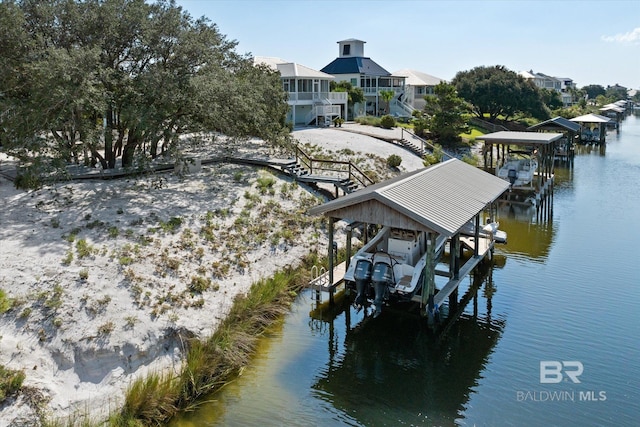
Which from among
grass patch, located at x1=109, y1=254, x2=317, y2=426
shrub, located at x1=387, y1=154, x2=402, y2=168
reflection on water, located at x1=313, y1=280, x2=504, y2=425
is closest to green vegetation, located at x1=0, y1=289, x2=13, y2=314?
grass patch, located at x1=109, y1=254, x2=317, y2=426

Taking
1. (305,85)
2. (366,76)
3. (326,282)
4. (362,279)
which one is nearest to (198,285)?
(326,282)

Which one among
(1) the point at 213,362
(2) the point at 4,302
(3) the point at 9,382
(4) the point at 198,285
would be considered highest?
(2) the point at 4,302

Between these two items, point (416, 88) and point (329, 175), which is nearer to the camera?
point (329, 175)

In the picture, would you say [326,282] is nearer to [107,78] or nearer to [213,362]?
[213,362]

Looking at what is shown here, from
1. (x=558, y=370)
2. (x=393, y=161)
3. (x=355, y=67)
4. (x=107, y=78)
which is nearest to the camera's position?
(x=558, y=370)

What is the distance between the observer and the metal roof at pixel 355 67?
2562 inches

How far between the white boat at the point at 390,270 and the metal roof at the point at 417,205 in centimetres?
116

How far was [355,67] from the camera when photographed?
65188 mm

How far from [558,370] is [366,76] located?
55.5 meters

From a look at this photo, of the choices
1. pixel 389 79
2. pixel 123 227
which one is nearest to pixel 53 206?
pixel 123 227

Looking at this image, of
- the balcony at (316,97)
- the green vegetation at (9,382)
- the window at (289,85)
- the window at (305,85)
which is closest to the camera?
the green vegetation at (9,382)

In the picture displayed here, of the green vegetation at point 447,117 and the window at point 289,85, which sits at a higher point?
the window at point 289,85

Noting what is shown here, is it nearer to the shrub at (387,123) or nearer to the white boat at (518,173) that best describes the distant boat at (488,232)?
the white boat at (518,173)

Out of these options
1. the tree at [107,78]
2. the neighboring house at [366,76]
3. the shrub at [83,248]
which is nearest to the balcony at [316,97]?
the neighboring house at [366,76]
